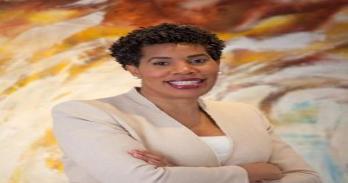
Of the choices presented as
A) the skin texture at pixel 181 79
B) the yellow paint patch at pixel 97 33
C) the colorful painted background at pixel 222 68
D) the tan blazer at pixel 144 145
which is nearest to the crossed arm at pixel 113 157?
the tan blazer at pixel 144 145

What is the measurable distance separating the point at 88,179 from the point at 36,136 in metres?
0.72

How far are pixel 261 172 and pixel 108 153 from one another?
42 cm

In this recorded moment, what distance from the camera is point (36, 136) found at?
198 cm

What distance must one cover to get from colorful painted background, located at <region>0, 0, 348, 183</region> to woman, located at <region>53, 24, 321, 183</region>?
0.44 m

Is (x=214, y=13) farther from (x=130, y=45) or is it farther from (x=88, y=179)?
(x=88, y=179)

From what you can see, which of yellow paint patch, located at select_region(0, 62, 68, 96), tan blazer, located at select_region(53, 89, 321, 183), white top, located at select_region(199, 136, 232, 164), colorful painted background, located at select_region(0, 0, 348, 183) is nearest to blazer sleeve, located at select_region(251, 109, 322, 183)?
tan blazer, located at select_region(53, 89, 321, 183)

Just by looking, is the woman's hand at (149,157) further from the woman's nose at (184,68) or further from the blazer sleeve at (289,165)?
the blazer sleeve at (289,165)

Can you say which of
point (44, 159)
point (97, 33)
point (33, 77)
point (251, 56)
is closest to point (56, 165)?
point (44, 159)

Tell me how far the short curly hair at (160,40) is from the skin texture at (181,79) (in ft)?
0.05

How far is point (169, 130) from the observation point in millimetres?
1384

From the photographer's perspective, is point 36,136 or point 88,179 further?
point 36,136

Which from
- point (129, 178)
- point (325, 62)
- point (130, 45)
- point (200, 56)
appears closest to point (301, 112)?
point (325, 62)

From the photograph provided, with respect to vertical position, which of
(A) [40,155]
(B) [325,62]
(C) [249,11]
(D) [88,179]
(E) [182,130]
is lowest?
(A) [40,155]

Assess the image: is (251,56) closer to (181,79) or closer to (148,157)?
(181,79)
